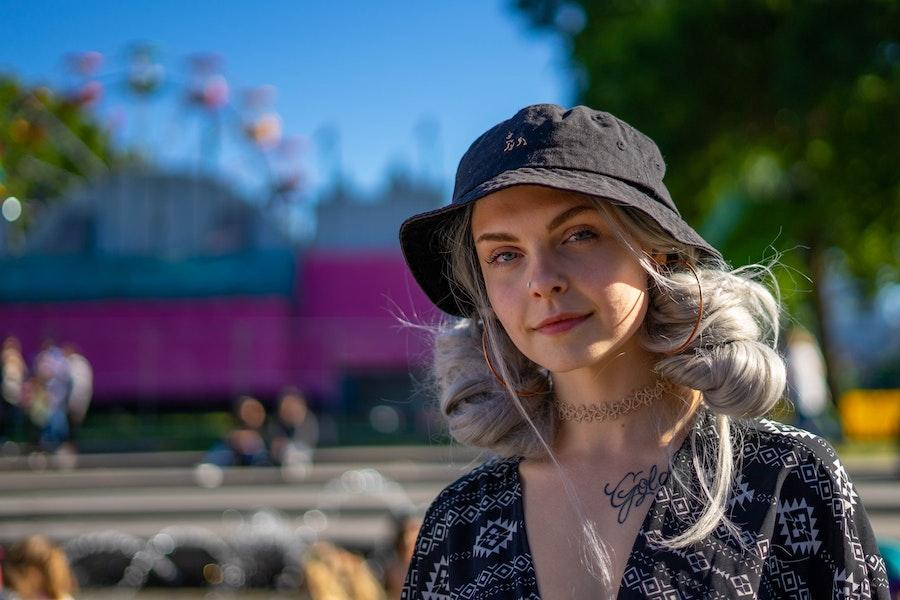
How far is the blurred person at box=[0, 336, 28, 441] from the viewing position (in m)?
14.5

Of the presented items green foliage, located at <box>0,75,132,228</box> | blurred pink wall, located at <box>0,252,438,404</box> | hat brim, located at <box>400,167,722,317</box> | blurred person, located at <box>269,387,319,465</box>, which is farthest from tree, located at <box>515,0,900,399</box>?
green foliage, located at <box>0,75,132,228</box>

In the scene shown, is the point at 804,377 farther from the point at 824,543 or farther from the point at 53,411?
the point at 53,411

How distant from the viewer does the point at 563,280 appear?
66.4 inches

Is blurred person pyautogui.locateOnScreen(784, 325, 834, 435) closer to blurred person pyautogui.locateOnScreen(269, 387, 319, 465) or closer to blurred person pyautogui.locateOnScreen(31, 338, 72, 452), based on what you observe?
blurred person pyautogui.locateOnScreen(269, 387, 319, 465)

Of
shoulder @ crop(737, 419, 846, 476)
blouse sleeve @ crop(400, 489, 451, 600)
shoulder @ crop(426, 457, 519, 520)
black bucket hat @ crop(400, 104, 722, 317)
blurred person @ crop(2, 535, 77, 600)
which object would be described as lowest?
blurred person @ crop(2, 535, 77, 600)

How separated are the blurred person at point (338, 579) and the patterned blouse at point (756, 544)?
11.1ft

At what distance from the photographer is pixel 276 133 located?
86.4 ft

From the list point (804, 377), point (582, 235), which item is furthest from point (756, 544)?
point (804, 377)

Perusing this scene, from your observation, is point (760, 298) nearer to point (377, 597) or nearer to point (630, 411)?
point (630, 411)

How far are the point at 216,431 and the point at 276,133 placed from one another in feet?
38.6

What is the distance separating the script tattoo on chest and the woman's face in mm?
217

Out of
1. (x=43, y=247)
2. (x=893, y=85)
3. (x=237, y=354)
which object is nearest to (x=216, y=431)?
(x=237, y=354)

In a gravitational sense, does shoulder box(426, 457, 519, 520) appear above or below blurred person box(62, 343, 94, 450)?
below

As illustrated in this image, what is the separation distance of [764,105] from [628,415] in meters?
13.7
